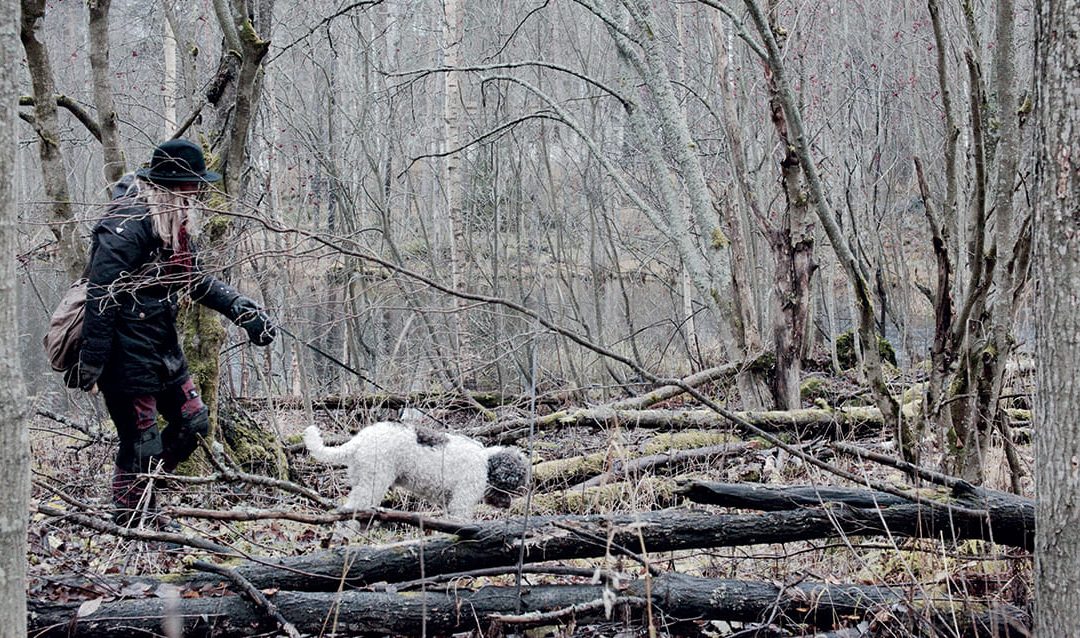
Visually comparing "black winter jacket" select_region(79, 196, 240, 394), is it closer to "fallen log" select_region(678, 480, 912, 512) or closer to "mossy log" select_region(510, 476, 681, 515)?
"mossy log" select_region(510, 476, 681, 515)

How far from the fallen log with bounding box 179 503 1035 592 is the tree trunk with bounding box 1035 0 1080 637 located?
29.6 inches

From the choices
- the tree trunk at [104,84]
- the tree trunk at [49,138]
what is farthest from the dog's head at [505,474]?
the tree trunk at [104,84]

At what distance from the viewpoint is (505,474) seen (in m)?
5.49

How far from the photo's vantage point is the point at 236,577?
3201 millimetres

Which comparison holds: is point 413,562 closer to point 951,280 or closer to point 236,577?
point 236,577

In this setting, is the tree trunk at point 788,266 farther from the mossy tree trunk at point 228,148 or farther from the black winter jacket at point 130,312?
the black winter jacket at point 130,312

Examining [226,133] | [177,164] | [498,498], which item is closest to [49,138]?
[226,133]

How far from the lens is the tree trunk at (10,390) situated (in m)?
2.19

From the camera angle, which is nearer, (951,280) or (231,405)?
(951,280)

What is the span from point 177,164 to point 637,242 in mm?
11943

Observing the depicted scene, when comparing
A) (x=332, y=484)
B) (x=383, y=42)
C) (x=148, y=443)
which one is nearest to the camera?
(x=148, y=443)

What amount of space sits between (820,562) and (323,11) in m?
11.5

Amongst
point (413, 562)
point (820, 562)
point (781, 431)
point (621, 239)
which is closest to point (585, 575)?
point (413, 562)

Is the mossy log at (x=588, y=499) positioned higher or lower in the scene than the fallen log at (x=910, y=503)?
lower
